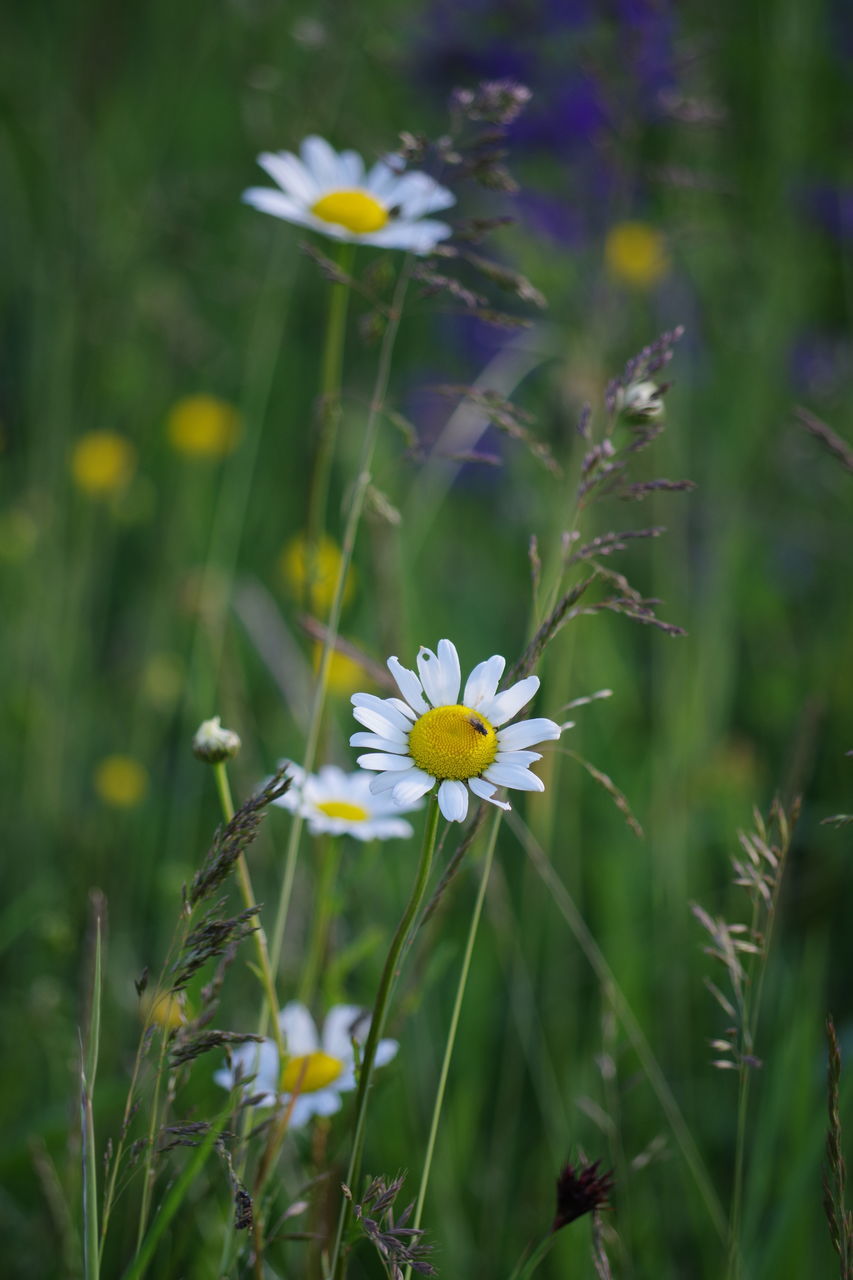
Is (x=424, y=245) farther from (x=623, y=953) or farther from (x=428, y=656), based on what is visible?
(x=623, y=953)

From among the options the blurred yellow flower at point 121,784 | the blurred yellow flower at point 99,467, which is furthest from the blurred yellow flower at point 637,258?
the blurred yellow flower at point 121,784

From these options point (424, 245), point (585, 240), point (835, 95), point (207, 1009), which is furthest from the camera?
point (835, 95)

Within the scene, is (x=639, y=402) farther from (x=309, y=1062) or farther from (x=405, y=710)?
(x=309, y=1062)

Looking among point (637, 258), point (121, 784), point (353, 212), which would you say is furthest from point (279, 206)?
point (637, 258)

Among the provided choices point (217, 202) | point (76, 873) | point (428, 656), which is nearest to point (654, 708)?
point (76, 873)

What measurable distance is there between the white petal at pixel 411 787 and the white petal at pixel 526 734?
0.17 ft

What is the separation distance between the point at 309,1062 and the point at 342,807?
221mm

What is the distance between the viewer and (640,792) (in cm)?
158

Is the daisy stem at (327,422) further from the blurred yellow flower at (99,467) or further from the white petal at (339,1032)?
the blurred yellow flower at (99,467)

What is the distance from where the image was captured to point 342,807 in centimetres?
91

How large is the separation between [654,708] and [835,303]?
1661 millimetres

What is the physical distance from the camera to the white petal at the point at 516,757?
1.88ft

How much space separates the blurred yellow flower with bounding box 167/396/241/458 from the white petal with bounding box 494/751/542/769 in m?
1.56

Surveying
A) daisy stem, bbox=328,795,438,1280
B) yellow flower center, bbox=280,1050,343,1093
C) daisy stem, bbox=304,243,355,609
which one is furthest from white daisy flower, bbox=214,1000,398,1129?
daisy stem, bbox=304,243,355,609
